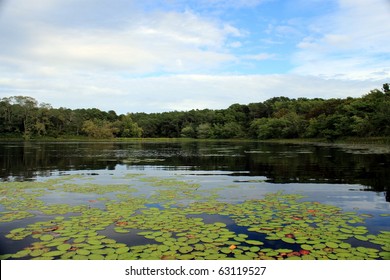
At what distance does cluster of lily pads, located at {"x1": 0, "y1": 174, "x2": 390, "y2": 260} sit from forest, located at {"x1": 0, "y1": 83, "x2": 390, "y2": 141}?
129 feet

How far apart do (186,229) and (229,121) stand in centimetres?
9247

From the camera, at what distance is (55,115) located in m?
79.7

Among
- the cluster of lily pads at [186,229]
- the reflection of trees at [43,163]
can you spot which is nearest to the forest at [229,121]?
the reflection of trees at [43,163]

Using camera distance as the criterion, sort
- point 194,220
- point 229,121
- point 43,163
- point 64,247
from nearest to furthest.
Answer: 1. point 64,247
2. point 194,220
3. point 43,163
4. point 229,121

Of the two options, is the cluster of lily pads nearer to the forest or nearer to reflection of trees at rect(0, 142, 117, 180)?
reflection of trees at rect(0, 142, 117, 180)

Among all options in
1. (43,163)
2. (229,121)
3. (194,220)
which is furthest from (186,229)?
(229,121)

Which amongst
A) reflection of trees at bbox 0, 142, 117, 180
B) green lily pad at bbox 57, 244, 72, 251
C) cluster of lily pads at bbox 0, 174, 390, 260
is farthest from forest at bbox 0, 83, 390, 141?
green lily pad at bbox 57, 244, 72, 251

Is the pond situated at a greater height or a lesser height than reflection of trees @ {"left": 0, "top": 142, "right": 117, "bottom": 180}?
lesser

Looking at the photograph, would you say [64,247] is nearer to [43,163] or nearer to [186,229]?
[186,229]

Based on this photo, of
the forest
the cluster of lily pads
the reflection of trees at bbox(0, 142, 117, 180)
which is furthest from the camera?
the forest

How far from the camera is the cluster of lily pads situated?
4832 mm

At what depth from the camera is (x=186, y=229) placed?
19.5ft

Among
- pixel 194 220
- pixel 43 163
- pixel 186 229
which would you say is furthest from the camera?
pixel 43 163

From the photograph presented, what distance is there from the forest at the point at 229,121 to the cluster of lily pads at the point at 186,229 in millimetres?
39235
